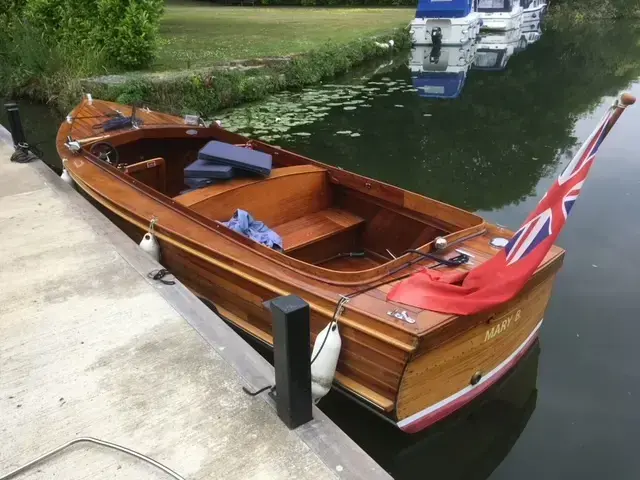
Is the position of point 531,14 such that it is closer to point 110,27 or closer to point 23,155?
point 110,27

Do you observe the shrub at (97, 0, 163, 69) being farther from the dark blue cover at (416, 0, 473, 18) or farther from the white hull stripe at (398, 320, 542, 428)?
the dark blue cover at (416, 0, 473, 18)

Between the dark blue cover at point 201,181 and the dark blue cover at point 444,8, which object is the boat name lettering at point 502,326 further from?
the dark blue cover at point 444,8

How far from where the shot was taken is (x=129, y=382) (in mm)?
3008

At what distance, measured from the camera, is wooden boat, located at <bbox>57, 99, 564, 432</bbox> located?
3115 mm

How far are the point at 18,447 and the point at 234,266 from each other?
5.60ft

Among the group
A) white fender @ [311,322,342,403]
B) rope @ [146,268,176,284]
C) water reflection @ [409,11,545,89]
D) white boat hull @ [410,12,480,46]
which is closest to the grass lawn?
white boat hull @ [410,12,480,46]

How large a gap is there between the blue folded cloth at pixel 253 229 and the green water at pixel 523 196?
1.30m

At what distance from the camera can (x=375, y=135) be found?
10.3m

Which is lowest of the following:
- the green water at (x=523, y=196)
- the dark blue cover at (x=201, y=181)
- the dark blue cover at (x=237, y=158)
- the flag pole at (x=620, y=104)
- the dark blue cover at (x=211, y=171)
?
the green water at (x=523, y=196)

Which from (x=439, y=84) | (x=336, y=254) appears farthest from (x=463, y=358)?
(x=439, y=84)

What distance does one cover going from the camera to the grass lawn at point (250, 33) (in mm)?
13500

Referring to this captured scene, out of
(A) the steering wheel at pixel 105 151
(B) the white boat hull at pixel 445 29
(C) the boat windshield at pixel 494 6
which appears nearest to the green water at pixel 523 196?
(B) the white boat hull at pixel 445 29

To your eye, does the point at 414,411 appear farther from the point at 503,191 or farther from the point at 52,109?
the point at 52,109

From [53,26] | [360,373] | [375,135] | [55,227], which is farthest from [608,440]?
[53,26]
